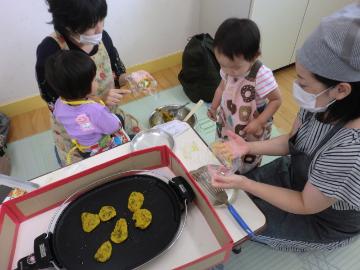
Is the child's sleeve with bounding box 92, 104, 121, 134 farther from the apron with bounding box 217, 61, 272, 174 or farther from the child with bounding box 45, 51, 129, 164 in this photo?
the apron with bounding box 217, 61, 272, 174

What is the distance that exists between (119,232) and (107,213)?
66 mm

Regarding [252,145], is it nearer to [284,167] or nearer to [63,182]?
[284,167]

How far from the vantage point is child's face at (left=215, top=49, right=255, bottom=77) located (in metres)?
1.12

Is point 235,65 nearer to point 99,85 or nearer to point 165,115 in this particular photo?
point 99,85

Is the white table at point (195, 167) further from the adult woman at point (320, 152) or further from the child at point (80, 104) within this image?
the child at point (80, 104)

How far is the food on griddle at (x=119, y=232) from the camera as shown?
740 mm

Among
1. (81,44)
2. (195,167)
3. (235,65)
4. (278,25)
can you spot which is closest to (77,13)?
(81,44)

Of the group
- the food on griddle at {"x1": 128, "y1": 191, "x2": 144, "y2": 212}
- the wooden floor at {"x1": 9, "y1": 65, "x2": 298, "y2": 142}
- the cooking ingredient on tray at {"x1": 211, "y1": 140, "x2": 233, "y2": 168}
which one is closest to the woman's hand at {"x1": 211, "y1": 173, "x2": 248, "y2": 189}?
the cooking ingredient on tray at {"x1": 211, "y1": 140, "x2": 233, "y2": 168}

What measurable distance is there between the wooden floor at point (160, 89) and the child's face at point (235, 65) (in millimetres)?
1024

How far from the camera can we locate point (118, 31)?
2254 millimetres

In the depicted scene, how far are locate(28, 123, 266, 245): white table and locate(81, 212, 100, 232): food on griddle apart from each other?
23 centimetres

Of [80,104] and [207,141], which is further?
[207,141]

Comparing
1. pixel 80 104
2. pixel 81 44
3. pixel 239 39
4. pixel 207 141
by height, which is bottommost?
pixel 207 141

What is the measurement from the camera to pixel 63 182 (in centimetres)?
83
